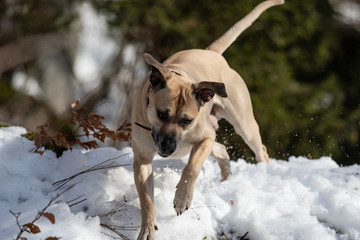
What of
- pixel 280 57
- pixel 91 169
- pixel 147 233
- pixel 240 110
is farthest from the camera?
pixel 280 57

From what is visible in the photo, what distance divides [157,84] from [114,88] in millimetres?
5941

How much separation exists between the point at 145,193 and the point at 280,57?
18.8ft

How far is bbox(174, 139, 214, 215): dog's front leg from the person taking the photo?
12.2 ft

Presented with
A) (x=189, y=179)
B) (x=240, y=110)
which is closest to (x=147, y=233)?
(x=189, y=179)

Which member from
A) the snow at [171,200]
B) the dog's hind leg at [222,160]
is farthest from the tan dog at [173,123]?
the dog's hind leg at [222,160]

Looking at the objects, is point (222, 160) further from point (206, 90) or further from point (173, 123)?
point (173, 123)

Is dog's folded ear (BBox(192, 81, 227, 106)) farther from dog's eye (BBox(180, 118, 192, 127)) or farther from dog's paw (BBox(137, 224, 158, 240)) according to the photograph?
dog's paw (BBox(137, 224, 158, 240))

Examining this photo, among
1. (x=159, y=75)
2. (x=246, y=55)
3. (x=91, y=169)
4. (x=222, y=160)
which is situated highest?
(x=159, y=75)

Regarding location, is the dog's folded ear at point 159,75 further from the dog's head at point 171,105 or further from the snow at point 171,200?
the snow at point 171,200

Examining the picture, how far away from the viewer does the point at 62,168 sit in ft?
14.3

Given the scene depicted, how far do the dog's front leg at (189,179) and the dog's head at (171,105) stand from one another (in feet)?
0.70

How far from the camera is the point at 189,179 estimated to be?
382 centimetres

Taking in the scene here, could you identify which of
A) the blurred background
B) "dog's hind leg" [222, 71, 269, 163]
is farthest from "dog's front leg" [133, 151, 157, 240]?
the blurred background

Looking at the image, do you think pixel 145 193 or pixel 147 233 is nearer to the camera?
pixel 147 233
